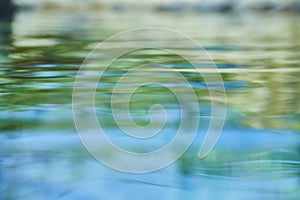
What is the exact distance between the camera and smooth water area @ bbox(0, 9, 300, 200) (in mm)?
1195

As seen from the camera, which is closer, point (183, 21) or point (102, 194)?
point (102, 194)

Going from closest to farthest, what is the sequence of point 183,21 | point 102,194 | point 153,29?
point 102,194, point 153,29, point 183,21

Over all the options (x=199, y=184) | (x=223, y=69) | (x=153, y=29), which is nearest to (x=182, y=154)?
(x=199, y=184)

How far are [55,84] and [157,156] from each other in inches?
25.3

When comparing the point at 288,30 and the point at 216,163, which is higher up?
the point at 288,30

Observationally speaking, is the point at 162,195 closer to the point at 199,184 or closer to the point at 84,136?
the point at 199,184

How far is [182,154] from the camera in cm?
139

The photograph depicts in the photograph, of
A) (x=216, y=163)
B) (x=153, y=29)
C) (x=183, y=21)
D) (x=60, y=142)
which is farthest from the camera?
(x=183, y=21)

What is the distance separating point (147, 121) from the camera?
1.61 metres

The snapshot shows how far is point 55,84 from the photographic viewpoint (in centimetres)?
191

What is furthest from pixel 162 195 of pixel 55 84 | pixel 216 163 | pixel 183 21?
pixel 183 21

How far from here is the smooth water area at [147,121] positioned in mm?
1195

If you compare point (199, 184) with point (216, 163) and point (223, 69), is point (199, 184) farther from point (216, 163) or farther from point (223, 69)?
point (223, 69)

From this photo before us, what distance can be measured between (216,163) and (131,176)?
201mm
